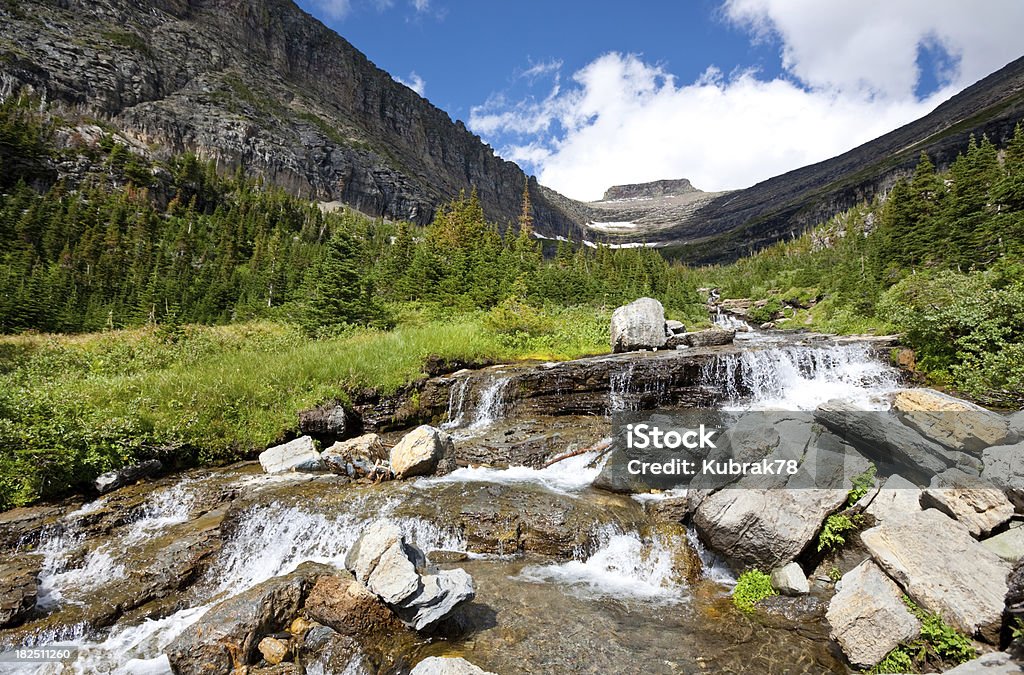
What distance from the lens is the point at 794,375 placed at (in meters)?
16.6

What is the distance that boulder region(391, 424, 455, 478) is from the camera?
10.4 metres

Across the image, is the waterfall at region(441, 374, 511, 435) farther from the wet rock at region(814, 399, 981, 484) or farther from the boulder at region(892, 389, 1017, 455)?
the boulder at region(892, 389, 1017, 455)

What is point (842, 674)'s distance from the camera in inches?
202

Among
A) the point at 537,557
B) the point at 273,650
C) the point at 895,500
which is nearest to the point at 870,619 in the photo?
the point at 895,500

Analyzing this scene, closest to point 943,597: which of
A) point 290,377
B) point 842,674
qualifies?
point 842,674

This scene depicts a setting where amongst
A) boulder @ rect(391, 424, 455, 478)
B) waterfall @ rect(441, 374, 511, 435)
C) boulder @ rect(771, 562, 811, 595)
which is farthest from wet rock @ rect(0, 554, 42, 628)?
boulder @ rect(771, 562, 811, 595)

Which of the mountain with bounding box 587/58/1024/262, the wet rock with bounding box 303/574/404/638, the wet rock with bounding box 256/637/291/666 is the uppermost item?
the mountain with bounding box 587/58/1024/262

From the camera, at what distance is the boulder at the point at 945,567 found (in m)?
4.93

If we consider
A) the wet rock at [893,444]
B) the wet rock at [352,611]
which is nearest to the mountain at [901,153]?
the wet rock at [893,444]

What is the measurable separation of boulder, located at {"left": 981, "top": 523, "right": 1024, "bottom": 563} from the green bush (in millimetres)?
2835

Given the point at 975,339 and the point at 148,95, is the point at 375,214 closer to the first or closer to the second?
the point at 148,95

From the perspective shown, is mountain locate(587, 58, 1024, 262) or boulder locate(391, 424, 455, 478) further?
mountain locate(587, 58, 1024, 262)

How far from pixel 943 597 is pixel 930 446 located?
4.44 m

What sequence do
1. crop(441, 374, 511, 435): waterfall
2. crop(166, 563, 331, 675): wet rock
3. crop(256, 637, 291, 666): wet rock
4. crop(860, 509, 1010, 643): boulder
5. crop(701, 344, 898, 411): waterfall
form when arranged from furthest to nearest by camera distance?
crop(701, 344, 898, 411): waterfall
crop(441, 374, 511, 435): waterfall
crop(256, 637, 291, 666): wet rock
crop(166, 563, 331, 675): wet rock
crop(860, 509, 1010, 643): boulder
